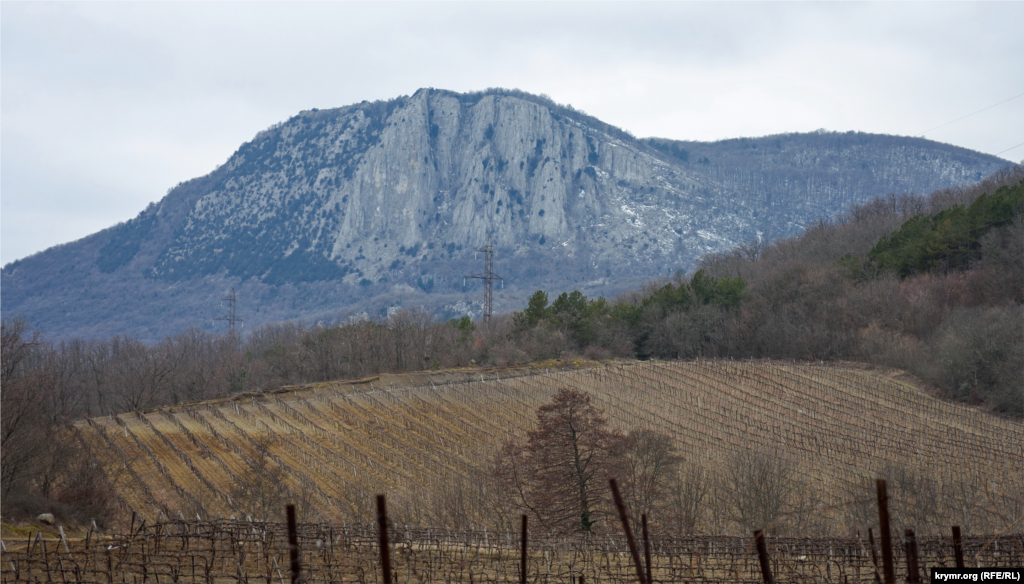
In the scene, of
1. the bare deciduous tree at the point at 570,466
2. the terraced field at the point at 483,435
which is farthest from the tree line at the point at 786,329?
the bare deciduous tree at the point at 570,466

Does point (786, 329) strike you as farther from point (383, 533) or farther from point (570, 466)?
point (383, 533)

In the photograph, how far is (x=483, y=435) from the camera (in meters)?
45.9

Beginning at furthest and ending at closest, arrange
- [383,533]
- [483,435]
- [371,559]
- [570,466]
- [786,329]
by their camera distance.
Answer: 1. [786,329]
2. [483,435]
3. [570,466]
4. [371,559]
5. [383,533]

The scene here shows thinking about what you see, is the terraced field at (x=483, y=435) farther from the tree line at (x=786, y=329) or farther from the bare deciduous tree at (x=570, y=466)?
the tree line at (x=786, y=329)

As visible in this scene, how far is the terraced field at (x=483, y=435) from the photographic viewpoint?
110 feet

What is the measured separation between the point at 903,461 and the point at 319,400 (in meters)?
38.7

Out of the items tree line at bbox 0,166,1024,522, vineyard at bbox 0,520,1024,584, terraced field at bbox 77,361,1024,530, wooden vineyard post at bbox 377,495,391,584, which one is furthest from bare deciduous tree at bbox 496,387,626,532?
tree line at bbox 0,166,1024,522

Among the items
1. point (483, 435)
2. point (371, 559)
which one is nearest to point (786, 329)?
point (483, 435)

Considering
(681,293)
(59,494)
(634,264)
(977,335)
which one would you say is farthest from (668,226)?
(59,494)

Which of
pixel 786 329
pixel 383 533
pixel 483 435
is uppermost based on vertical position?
pixel 786 329

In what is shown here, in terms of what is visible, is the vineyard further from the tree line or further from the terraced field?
the tree line

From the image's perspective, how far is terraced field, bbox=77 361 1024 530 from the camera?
33.7 metres

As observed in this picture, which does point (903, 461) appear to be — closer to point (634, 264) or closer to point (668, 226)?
point (634, 264)

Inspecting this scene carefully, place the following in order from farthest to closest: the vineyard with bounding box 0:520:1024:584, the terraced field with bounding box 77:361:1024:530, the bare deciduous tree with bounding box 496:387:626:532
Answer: the terraced field with bounding box 77:361:1024:530, the bare deciduous tree with bounding box 496:387:626:532, the vineyard with bounding box 0:520:1024:584
